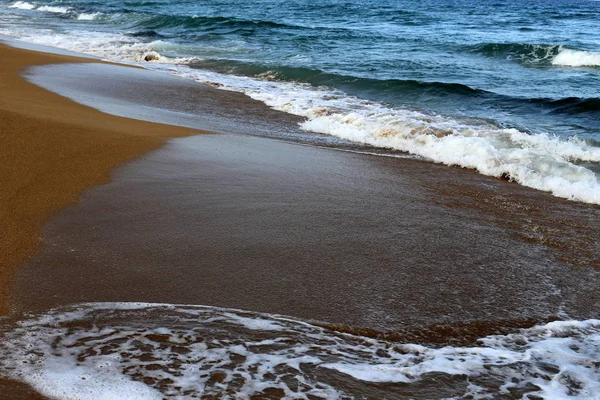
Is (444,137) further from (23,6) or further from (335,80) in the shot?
(23,6)

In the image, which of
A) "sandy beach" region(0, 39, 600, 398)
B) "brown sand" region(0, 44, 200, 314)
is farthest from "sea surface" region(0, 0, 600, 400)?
"brown sand" region(0, 44, 200, 314)

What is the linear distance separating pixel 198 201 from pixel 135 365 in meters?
2.30

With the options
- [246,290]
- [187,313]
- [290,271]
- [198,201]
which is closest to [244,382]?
[187,313]

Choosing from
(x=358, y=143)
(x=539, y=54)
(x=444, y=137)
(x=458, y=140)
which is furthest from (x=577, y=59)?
(x=358, y=143)

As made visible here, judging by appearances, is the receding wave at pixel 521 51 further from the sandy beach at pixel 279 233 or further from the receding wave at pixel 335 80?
the sandy beach at pixel 279 233

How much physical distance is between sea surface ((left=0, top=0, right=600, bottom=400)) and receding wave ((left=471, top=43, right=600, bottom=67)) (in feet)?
0.19

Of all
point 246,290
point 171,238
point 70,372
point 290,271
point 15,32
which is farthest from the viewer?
point 15,32

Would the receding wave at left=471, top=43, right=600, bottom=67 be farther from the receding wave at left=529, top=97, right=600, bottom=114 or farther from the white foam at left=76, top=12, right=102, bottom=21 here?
the white foam at left=76, top=12, right=102, bottom=21

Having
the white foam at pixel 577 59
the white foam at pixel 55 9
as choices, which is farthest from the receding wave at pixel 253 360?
the white foam at pixel 55 9

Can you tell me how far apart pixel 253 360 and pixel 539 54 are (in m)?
17.8

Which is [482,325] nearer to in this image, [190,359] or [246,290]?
[246,290]

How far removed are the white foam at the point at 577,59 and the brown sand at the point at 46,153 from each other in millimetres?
13523

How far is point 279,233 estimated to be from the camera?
14.7 feet

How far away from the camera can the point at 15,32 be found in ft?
66.7
